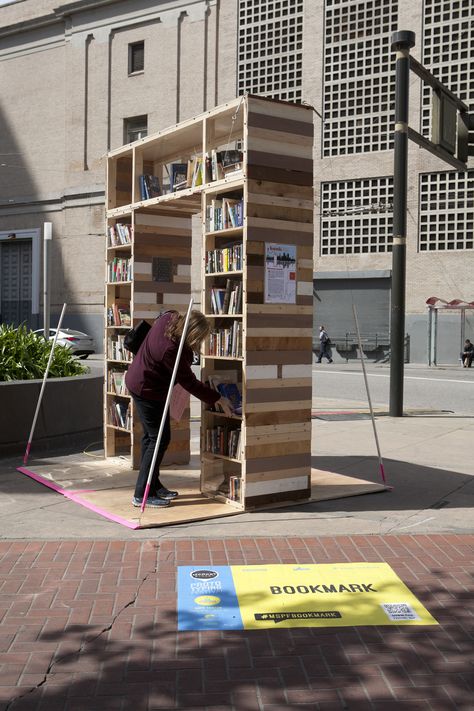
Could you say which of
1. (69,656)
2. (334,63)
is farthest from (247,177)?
(334,63)

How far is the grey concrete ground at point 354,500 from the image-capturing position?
267 inches

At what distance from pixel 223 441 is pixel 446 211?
95.9ft

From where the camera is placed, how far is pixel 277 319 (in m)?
7.57

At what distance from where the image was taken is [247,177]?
7.31m

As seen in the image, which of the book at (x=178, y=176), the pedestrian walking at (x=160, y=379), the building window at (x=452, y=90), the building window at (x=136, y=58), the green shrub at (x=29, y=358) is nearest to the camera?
the pedestrian walking at (x=160, y=379)

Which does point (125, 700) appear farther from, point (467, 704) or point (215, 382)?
point (215, 382)

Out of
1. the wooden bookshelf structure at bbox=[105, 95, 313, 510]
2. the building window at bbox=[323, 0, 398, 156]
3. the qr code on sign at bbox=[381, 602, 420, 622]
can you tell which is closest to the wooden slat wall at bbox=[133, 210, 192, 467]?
the wooden bookshelf structure at bbox=[105, 95, 313, 510]

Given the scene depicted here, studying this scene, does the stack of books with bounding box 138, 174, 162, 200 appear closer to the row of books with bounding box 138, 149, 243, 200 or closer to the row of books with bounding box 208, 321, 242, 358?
the row of books with bounding box 138, 149, 243, 200

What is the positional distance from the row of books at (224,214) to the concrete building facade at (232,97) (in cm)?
2803

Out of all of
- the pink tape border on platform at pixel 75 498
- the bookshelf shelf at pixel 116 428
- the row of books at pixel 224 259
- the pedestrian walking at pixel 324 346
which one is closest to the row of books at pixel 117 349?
the bookshelf shelf at pixel 116 428

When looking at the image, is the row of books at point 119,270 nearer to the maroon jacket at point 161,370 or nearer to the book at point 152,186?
the book at point 152,186

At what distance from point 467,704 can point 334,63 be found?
3597 cm

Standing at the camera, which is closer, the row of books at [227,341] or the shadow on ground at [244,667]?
the shadow on ground at [244,667]

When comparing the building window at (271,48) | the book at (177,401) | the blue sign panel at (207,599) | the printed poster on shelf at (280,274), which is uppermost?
the building window at (271,48)
